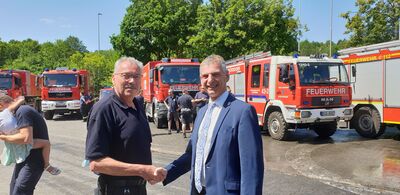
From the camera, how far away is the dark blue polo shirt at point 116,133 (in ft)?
9.02

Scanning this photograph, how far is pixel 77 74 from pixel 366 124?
56.5 ft

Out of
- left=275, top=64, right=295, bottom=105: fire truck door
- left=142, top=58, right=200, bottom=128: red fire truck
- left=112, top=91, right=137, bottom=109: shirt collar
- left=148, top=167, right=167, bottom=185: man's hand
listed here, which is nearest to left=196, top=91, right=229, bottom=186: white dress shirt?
left=148, top=167, right=167, bottom=185: man's hand

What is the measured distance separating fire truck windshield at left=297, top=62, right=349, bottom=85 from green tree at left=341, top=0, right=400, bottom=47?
16187 millimetres

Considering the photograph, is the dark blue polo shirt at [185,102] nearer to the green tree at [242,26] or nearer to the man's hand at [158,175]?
the man's hand at [158,175]

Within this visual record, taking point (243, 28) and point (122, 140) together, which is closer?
point (122, 140)


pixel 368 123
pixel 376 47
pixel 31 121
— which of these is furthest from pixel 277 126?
pixel 31 121

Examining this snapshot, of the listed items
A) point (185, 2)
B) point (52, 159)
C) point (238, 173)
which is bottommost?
point (52, 159)

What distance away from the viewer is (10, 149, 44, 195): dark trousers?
417 centimetres

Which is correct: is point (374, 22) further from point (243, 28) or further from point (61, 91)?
point (61, 91)

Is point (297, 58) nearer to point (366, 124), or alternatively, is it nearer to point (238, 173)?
point (366, 124)

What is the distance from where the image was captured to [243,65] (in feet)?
48.4

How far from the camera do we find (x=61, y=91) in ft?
76.1

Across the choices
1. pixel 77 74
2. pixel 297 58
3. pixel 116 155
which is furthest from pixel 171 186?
pixel 77 74

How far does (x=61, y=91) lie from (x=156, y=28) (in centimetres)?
1522
